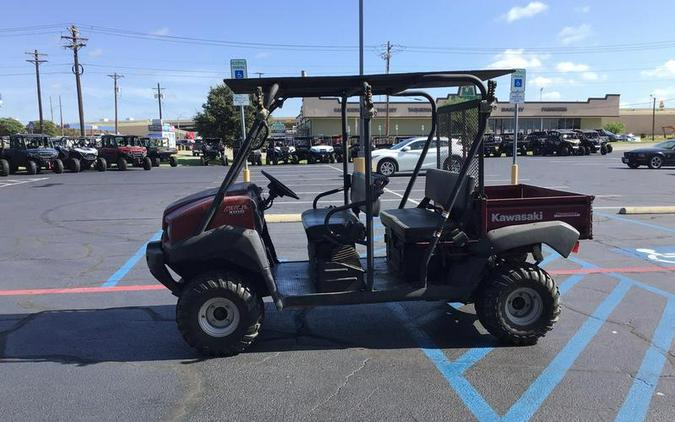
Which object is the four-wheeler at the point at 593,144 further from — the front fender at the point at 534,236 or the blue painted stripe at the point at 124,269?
the front fender at the point at 534,236

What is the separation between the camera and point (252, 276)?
425 cm

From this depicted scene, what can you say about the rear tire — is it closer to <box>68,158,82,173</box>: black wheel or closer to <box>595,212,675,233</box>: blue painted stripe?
<box>68,158,82,173</box>: black wheel

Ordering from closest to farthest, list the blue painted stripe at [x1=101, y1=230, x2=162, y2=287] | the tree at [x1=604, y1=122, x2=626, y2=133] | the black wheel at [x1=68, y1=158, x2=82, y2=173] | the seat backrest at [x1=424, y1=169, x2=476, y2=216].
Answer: the seat backrest at [x1=424, y1=169, x2=476, y2=216], the blue painted stripe at [x1=101, y1=230, x2=162, y2=287], the black wheel at [x1=68, y1=158, x2=82, y2=173], the tree at [x1=604, y1=122, x2=626, y2=133]

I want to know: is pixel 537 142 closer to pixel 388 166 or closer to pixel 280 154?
pixel 280 154

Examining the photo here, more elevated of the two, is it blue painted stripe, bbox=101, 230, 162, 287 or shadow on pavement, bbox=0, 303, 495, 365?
blue painted stripe, bbox=101, 230, 162, 287

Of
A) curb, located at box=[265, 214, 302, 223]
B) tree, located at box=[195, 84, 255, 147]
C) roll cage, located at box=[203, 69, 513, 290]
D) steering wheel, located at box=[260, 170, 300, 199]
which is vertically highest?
tree, located at box=[195, 84, 255, 147]

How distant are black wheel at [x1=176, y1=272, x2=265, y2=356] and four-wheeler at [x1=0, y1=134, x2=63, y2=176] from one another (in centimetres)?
2529

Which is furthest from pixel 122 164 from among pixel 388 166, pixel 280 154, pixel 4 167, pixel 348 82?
pixel 348 82

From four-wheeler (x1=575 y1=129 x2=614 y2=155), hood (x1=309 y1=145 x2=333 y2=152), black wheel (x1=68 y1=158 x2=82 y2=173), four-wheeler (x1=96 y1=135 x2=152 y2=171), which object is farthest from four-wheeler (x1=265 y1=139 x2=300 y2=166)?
four-wheeler (x1=575 y1=129 x2=614 y2=155)

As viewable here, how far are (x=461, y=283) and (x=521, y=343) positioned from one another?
69 cm

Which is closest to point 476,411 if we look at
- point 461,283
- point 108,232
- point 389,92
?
point 461,283

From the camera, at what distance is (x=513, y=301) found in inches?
171

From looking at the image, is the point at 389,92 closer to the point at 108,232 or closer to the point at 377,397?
the point at 377,397

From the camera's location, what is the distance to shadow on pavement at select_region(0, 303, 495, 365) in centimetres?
423
